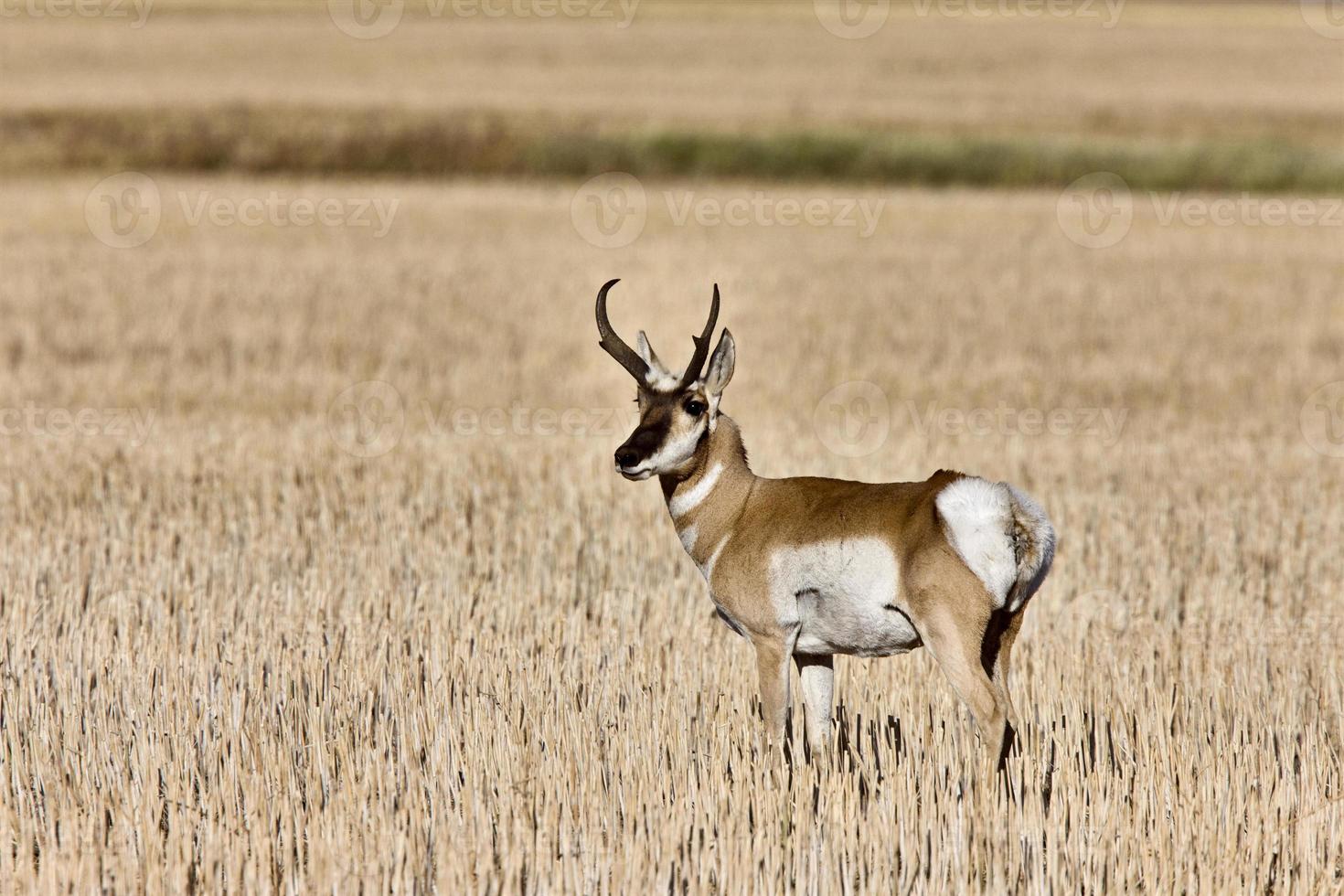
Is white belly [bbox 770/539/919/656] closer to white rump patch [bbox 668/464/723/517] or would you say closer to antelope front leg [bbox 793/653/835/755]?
antelope front leg [bbox 793/653/835/755]

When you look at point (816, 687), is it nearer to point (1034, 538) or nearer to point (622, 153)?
point (1034, 538)

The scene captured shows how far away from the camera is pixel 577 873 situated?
425 centimetres

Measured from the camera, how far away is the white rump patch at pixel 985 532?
4.76 m

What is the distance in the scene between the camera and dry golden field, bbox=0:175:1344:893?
4.41m

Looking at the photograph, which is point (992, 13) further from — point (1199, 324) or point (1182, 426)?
point (1182, 426)

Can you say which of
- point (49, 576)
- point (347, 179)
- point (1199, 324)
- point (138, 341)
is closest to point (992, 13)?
point (347, 179)

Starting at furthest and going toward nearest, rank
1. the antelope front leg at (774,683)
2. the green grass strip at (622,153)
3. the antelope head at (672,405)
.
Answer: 1. the green grass strip at (622,153)
2. the antelope head at (672,405)
3. the antelope front leg at (774,683)

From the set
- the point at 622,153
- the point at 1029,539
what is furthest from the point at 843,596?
the point at 622,153

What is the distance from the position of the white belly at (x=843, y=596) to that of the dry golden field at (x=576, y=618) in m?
0.39

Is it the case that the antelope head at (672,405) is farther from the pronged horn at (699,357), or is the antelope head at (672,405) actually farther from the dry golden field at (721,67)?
the dry golden field at (721,67)

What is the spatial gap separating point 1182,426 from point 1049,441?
2.15 metres

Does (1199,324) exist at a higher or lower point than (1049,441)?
higher

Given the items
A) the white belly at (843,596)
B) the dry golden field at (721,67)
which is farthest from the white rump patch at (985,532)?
the dry golden field at (721,67)

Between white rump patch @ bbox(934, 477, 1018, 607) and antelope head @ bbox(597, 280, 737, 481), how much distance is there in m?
0.99
